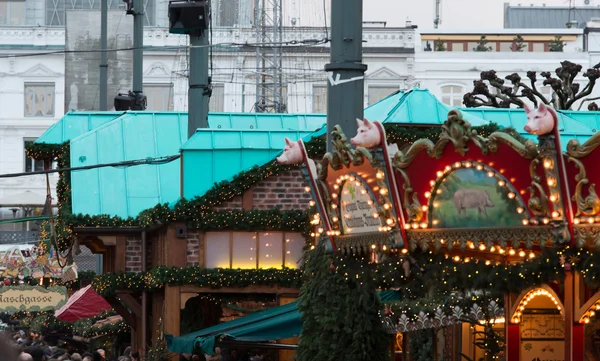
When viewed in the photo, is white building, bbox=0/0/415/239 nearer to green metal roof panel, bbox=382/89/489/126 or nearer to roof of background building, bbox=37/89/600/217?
roof of background building, bbox=37/89/600/217

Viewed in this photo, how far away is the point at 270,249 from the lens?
21562 millimetres

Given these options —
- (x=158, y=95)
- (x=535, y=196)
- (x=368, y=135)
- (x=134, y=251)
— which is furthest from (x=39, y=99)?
(x=535, y=196)

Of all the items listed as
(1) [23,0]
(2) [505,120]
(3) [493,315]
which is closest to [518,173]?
(3) [493,315]

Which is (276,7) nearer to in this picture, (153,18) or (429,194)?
(429,194)

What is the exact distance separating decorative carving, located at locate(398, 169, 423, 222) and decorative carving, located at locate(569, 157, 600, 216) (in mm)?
1800

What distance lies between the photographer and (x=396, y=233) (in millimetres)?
12898

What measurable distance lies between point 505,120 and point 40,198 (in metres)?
30.1

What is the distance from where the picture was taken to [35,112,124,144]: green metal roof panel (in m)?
26.7

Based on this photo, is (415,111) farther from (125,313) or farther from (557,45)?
(557,45)

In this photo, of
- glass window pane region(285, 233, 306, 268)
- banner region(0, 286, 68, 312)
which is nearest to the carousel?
glass window pane region(285, 233, 306, 268)

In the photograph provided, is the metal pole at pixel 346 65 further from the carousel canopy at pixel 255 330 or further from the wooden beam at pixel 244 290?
the wooden beam at pixel 244 290

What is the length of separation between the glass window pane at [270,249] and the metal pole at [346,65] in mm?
7895

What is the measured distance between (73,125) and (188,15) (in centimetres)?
814

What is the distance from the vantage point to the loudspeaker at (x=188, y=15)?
19.4 meters
